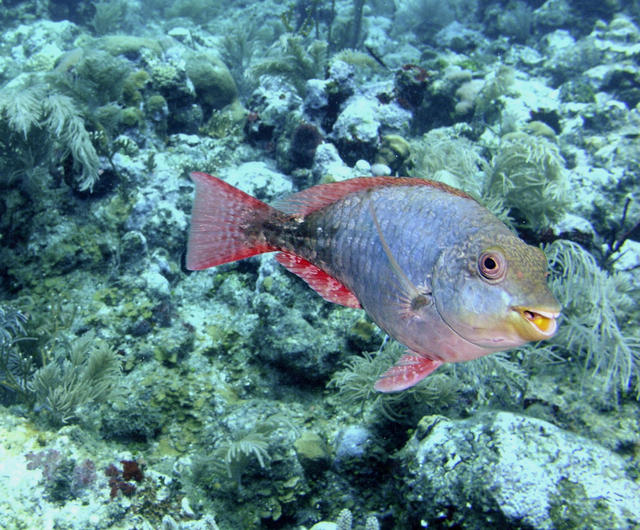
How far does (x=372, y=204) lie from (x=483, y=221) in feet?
1.52

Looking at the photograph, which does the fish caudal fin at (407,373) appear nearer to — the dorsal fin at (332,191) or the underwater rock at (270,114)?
the dorsal fin at (332,191)

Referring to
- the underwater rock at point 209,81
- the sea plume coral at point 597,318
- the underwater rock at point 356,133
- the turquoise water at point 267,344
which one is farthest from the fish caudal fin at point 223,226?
the underwater rock at point 209,81

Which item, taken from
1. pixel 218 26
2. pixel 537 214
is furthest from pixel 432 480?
pixel 218 26

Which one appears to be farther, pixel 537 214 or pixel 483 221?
pixel 537 214

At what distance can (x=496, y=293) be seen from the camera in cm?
141

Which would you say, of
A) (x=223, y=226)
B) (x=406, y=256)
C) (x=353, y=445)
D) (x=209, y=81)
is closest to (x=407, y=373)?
(x=406, y=256)

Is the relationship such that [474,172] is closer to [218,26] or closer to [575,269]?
[575,269]

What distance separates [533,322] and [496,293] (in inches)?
5.9

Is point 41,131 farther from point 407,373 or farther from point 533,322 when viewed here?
point 533,322

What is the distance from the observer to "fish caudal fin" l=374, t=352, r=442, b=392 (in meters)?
1.57

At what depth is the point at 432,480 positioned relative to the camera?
2.43 m

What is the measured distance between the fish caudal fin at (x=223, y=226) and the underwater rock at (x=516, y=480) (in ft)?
5.59

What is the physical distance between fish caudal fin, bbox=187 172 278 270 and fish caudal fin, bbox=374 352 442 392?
1.00 metres

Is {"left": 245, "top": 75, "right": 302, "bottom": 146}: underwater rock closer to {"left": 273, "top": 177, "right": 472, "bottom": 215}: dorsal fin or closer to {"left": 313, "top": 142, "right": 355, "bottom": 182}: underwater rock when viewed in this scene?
{"left": 313, "top": 142, "right": 355, "bottom": 182}: underwater rock
